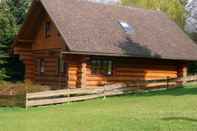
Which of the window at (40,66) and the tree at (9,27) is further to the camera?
the tree at (9,27)

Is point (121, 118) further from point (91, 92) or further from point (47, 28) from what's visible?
point (47, 28)

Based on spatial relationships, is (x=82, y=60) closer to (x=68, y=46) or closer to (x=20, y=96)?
(x=68, y=46)

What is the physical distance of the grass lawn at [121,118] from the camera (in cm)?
1903

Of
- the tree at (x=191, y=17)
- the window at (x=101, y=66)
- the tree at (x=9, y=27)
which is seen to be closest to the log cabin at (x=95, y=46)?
the window at (x=101, y=66)

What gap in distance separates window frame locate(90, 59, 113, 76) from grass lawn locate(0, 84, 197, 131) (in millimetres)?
7187

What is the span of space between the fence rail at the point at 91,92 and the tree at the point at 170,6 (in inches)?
1105

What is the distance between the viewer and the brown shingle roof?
35.9 metres

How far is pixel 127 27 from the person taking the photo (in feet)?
132

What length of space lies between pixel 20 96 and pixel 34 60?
1249cm

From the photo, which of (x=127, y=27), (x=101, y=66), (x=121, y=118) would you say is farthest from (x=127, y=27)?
(x=121, y=118)

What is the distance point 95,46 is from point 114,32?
368 cm

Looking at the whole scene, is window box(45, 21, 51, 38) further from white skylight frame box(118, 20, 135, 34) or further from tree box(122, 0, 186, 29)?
tree box(122, 0, 186, 29)

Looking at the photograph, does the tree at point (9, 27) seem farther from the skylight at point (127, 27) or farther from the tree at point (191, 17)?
the tree at point (191, 17)

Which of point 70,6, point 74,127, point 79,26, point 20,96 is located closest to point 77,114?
point 74,127
